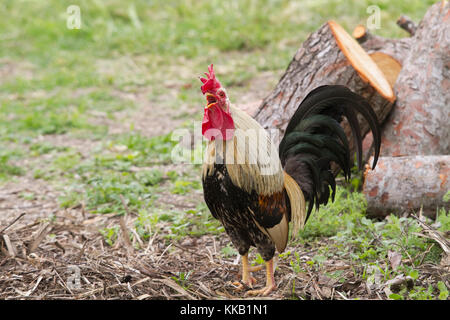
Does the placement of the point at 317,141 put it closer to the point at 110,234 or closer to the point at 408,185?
the point at 408,185

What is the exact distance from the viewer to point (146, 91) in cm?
886

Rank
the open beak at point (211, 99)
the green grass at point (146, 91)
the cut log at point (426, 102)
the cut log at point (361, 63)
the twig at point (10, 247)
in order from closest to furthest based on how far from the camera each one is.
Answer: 1. the open beak at point (211, 99)
2. the twig at point (10, 247)
3. the green grass at point (146, 91)
4. the cut log at point (361, 63)
5. the cut log at point (426, 102)

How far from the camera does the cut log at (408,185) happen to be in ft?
14.1

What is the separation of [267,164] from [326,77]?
6.44 feet

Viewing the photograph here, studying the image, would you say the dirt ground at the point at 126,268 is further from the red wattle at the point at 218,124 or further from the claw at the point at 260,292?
the red wattle at the point at 218,124

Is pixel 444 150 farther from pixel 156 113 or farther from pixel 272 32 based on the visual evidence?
pixel 272 32

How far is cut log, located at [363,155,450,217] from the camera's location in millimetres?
4309

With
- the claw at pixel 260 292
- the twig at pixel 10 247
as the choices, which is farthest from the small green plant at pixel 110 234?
the claw at pixel 260 292

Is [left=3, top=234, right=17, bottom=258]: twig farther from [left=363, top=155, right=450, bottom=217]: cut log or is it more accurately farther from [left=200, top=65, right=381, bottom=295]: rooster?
[left=363, top=155, right=450, bottom=217]: cut log

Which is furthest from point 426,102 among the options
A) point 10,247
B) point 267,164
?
point 10,247

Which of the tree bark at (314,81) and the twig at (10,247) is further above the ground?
the tree bark at (314,81)

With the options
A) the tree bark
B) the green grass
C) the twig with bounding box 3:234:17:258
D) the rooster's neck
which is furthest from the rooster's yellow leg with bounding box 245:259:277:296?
the twig with bounding box 3:234:17:258

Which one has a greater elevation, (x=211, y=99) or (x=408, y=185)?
(x=211, y=99)
